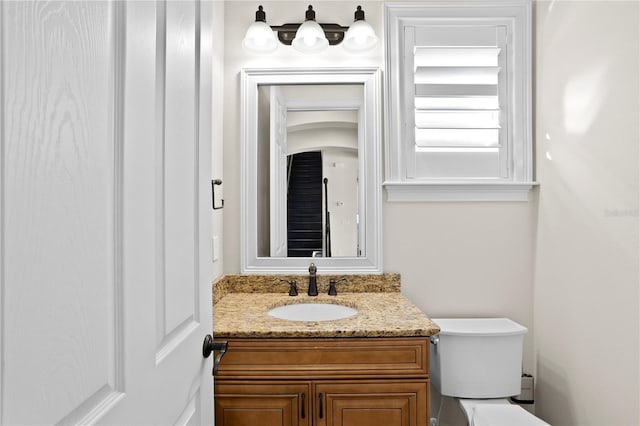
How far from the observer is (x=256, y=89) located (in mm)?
2080

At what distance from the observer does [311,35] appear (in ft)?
6.41

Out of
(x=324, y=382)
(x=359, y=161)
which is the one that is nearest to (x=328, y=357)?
(x=324, y=382)

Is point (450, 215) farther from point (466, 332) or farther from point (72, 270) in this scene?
point (72, 270)

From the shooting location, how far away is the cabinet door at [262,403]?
1424 mm

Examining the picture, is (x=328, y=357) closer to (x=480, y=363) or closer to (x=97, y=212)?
(x=480, y=363)

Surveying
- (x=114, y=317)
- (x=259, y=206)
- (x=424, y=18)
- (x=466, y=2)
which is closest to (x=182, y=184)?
(x=114, y=317)

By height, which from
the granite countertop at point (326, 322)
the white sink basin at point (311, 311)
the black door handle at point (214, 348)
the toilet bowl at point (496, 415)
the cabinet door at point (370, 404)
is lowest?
the toilet bowl at point (496, 415)

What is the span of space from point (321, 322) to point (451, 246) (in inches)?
32.3

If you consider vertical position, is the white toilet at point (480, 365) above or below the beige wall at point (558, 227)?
below

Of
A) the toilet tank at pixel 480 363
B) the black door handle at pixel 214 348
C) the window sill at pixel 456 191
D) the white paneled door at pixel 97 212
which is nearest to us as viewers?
the white paneled door at pixel 97 212

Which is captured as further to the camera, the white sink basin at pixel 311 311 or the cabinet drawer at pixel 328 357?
the white sink basin at pixel 311 311

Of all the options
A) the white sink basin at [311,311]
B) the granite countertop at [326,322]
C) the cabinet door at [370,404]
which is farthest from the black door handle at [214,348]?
the white sink basin at [311,311]

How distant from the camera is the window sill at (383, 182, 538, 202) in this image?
6.63 ft

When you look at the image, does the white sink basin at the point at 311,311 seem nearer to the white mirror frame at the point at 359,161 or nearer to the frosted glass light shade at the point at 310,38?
the white mirror frame at the point at 359,161
